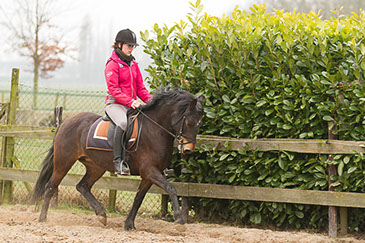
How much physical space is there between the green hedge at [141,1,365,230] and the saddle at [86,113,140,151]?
1156 millimetres

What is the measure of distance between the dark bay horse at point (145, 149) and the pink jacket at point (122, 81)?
35cm

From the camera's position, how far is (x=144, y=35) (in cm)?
680

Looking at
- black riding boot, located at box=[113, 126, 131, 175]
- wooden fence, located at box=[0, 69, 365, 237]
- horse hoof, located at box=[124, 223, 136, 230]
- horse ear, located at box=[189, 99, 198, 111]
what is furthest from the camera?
horse hoof, located at box=[124, 223, 136, 230]

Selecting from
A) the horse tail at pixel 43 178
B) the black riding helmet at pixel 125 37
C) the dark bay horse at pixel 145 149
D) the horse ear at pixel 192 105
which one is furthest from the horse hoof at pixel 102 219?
the black riding helmet at pixel 125 37

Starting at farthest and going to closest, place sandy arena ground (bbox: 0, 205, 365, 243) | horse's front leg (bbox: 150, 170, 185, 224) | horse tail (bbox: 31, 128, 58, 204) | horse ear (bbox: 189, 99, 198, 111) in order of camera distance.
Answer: horse tail (bbox: 31, 128, 58, 204)
horse ear (bbox: 189, 99, 198, 111)
horse's front leg (bbox: 150, 170, 185, 224)
sandy arena ground (bbox: 0, 205, 365, 243)

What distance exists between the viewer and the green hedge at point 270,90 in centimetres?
563

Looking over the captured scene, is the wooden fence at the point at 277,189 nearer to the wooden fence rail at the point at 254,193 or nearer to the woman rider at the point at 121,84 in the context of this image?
the wooden fence rail at the point at 254,193

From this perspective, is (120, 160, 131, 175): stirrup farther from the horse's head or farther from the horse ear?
the horse ear

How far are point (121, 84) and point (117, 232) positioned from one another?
2.10 m

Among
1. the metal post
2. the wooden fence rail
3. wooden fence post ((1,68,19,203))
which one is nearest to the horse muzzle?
the wooden fence rail

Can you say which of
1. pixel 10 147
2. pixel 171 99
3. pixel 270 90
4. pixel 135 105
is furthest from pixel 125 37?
pixel 10 147

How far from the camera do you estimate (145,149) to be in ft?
19.0

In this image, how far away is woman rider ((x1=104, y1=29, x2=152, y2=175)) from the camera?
576 centimetres

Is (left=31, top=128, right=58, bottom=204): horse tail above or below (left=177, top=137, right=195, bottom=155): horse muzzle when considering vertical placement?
below
